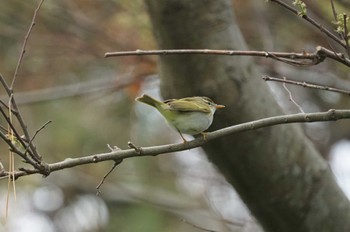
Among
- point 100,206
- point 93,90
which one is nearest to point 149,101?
point 93,90

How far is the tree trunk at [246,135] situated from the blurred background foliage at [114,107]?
0.81m

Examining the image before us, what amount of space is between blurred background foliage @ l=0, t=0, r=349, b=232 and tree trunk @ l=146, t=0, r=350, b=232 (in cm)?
81

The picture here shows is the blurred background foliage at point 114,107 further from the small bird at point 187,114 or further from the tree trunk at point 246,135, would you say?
the small bird at point 187,114

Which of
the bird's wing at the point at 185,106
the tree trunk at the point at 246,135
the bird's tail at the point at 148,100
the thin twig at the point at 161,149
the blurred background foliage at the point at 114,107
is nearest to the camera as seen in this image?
the thin twig at the point at 161,149

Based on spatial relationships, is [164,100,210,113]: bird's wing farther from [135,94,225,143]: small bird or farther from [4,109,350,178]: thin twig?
[4,109,350,178]: thin twig

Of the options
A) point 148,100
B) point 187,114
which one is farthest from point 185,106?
point 148,100

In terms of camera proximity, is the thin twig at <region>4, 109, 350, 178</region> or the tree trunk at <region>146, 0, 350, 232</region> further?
the tree trunk at <region>146, 0, 350, 232</region>

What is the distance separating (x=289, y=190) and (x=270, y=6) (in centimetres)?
225

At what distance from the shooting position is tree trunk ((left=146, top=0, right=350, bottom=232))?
2424 mm

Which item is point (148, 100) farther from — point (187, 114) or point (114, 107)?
point (114, 107)

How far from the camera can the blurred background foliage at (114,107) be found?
4105 mm

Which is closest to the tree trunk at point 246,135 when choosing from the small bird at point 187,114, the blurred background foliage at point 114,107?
the small bird at point 187,114

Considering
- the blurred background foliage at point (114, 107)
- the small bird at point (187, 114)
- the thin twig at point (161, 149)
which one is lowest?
the thin twig at point (161, 149)

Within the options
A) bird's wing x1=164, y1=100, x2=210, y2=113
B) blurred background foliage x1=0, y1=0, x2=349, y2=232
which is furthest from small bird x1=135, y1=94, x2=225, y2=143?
blurred background foliage x1=0, y1=0, x2=349, y2=232
